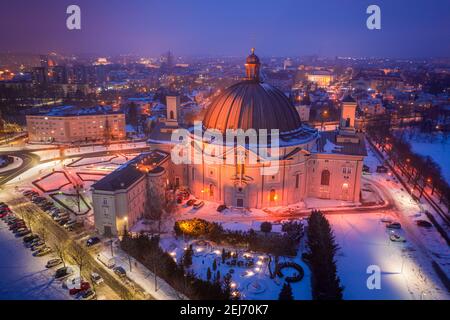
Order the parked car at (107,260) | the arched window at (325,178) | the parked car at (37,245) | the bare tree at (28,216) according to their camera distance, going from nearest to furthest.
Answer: the parked car at (107,260)
the parked car at (37,245)
the bare tree at (28,216)
the arched window at (325,178)

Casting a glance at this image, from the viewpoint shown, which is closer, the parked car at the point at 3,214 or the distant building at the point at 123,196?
the distant building at the point at 123,196

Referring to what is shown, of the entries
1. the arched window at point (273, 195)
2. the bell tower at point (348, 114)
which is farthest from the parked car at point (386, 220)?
the bell tower at point (348, 114)

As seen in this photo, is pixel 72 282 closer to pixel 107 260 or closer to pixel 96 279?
pixel 96 279

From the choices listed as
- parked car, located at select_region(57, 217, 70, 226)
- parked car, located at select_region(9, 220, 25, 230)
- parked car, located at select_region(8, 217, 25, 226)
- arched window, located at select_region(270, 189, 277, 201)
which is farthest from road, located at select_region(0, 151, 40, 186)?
arched window, located at select_region(270, 189, 277, 201)

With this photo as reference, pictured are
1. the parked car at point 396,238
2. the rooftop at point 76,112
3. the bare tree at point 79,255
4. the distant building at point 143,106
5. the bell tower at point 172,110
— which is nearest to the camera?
the bare tree at point 79,255

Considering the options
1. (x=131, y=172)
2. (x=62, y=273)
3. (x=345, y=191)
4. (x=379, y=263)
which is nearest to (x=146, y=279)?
(x=62, y=273)

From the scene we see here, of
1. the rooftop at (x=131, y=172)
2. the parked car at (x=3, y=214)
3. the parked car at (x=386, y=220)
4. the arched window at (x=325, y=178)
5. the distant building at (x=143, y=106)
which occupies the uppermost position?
the distant building at (x=143, y=106)

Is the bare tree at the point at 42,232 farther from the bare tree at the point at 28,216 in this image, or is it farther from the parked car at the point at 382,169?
the parked car at the point at 382,169
